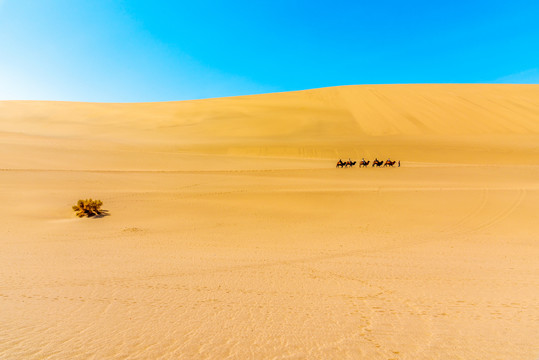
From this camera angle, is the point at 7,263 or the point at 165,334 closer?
the point at 165,334

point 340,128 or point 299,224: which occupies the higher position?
point 340,128

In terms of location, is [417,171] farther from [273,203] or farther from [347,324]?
[347,324]

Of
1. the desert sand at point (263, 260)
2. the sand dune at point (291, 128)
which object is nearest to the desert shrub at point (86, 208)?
the desert sand at point (263, 260)

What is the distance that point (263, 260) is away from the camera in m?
5.68

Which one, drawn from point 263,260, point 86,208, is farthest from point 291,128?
point 263,260

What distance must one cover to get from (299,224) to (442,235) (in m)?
3.65

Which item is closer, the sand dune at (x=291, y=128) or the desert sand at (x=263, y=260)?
the desert sand at (x=263, y=260)

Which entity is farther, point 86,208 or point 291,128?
point 291,128

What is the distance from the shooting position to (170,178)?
52.7ft

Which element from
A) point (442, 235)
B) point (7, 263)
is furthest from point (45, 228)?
point (442, 235)

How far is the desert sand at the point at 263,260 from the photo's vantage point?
3.03m

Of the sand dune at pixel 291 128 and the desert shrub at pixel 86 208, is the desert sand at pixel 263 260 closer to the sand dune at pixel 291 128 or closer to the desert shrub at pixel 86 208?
the desert shrub at pixel 86 208

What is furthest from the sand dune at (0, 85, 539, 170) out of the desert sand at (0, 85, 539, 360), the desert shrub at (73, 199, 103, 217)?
the desert shrub at (73, 199, 103, 217)

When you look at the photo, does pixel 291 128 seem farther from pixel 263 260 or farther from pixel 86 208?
pixel 263 260
